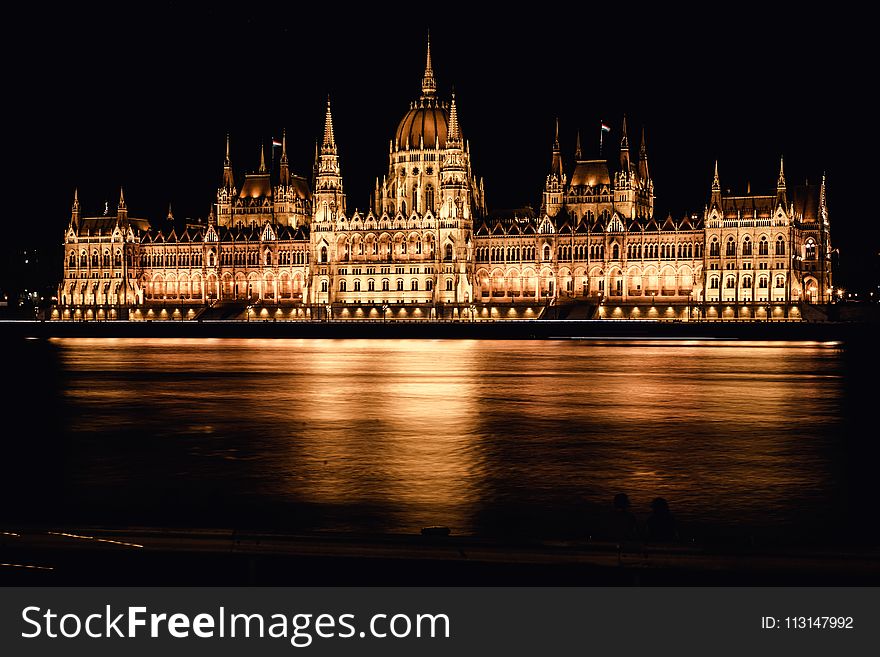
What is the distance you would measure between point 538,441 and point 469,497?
724 cm

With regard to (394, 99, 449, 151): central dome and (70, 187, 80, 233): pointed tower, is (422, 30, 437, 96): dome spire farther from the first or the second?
(70, 187, 80, 233): pointed tower

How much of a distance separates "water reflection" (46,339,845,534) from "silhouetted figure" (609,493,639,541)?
760 mm

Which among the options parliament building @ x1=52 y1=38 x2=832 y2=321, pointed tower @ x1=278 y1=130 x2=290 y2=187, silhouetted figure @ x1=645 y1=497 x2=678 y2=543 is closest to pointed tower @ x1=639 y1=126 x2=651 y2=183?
parliament building @ x1=52 y1=38 x2=832 y2=321

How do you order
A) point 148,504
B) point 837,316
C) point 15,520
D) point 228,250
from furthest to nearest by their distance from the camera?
point 228,250, point 837,316, point 148,504, point 15,520

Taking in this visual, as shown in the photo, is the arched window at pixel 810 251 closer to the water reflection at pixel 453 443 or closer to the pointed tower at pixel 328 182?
the pointed tower at pixel 328 182

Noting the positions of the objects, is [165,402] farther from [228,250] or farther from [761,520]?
[228,250]

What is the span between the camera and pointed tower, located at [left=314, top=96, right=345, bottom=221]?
12194 cm

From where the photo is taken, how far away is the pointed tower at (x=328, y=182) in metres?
122

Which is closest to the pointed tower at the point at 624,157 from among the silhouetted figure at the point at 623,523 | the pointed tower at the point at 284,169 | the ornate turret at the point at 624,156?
the ornate turret at the point at 624,156

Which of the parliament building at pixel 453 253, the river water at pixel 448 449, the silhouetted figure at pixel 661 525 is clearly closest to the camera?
the silhouetted figure at pixel 661 525

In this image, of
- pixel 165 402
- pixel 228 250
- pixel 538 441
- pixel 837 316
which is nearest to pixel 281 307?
pixel 228 250

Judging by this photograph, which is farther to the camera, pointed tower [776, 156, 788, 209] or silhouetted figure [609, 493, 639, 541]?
pointed tower [776, 156, 788, 209]

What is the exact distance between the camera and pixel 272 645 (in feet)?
28.1

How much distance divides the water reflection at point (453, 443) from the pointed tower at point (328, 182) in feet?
244
